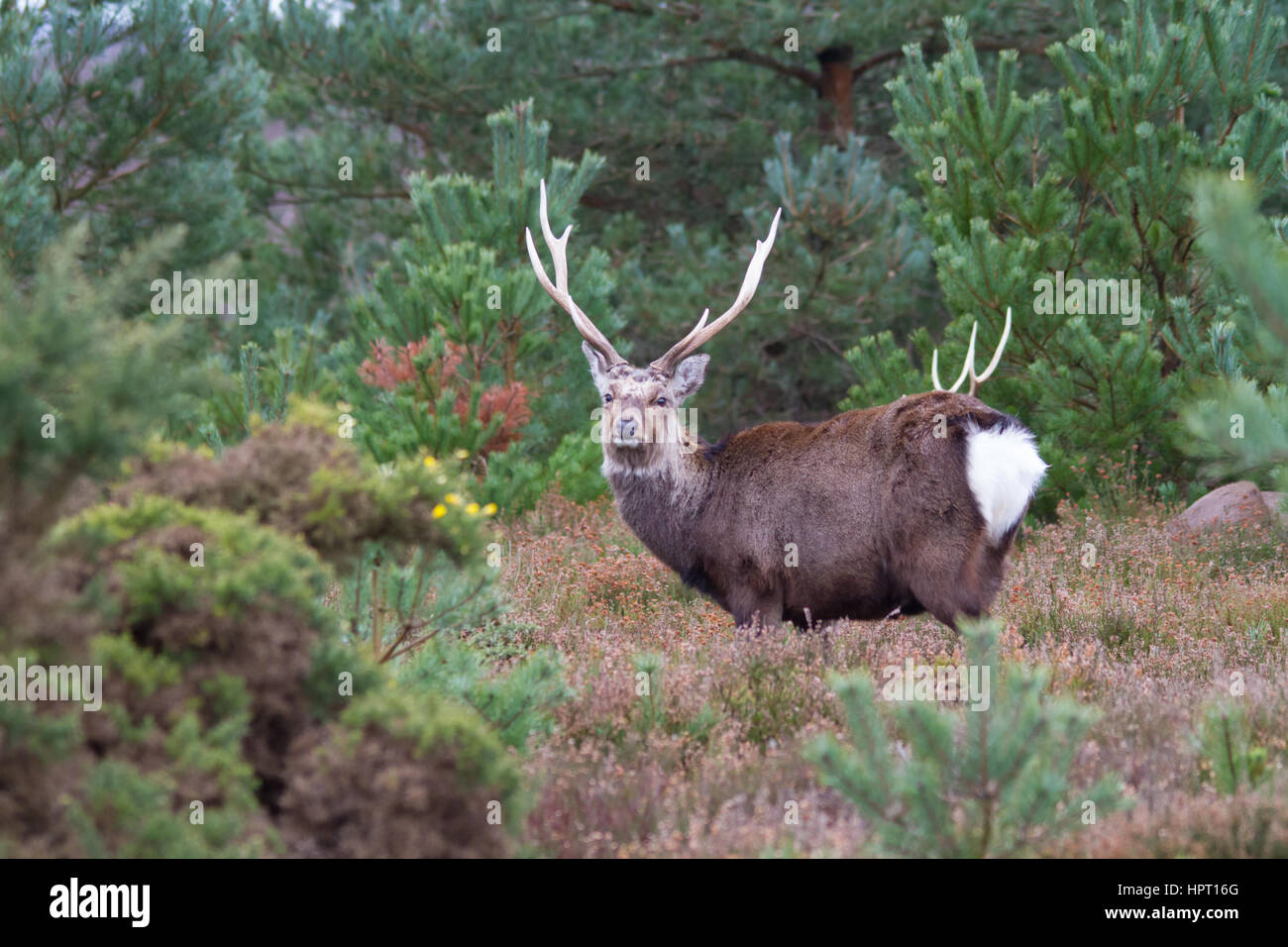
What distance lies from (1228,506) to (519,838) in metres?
6.79

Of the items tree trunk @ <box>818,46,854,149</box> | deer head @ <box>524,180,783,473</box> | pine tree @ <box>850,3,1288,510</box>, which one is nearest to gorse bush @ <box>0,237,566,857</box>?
deer head @ <box>524,180,783,473</box>

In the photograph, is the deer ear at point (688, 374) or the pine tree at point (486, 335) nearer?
the deer ear at point (688, 374)

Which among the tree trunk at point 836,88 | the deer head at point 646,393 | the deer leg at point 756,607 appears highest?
the tree trunk at point 836,88

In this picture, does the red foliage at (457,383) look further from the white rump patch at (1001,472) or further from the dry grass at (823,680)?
the white rump patch at (1001,472)

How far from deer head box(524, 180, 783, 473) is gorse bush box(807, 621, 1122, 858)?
338cm

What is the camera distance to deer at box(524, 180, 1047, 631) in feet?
19.6

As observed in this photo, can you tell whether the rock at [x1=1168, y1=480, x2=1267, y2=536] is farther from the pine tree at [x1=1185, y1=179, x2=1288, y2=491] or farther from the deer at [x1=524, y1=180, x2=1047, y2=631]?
the pine tree at [x1=1185, y1=179, x2=1288, y2=491]

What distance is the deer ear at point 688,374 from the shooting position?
22.9 ft

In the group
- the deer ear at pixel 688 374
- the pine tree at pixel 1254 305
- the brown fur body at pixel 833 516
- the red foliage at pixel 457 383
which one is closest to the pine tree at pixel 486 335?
the red foliage at pixel 457 383

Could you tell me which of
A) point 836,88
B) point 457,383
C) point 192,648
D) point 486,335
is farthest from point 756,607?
point 836,88

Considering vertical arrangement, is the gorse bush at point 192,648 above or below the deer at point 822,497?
below

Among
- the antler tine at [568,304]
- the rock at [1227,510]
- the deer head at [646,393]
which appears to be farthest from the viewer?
the rock at [1227,510]
